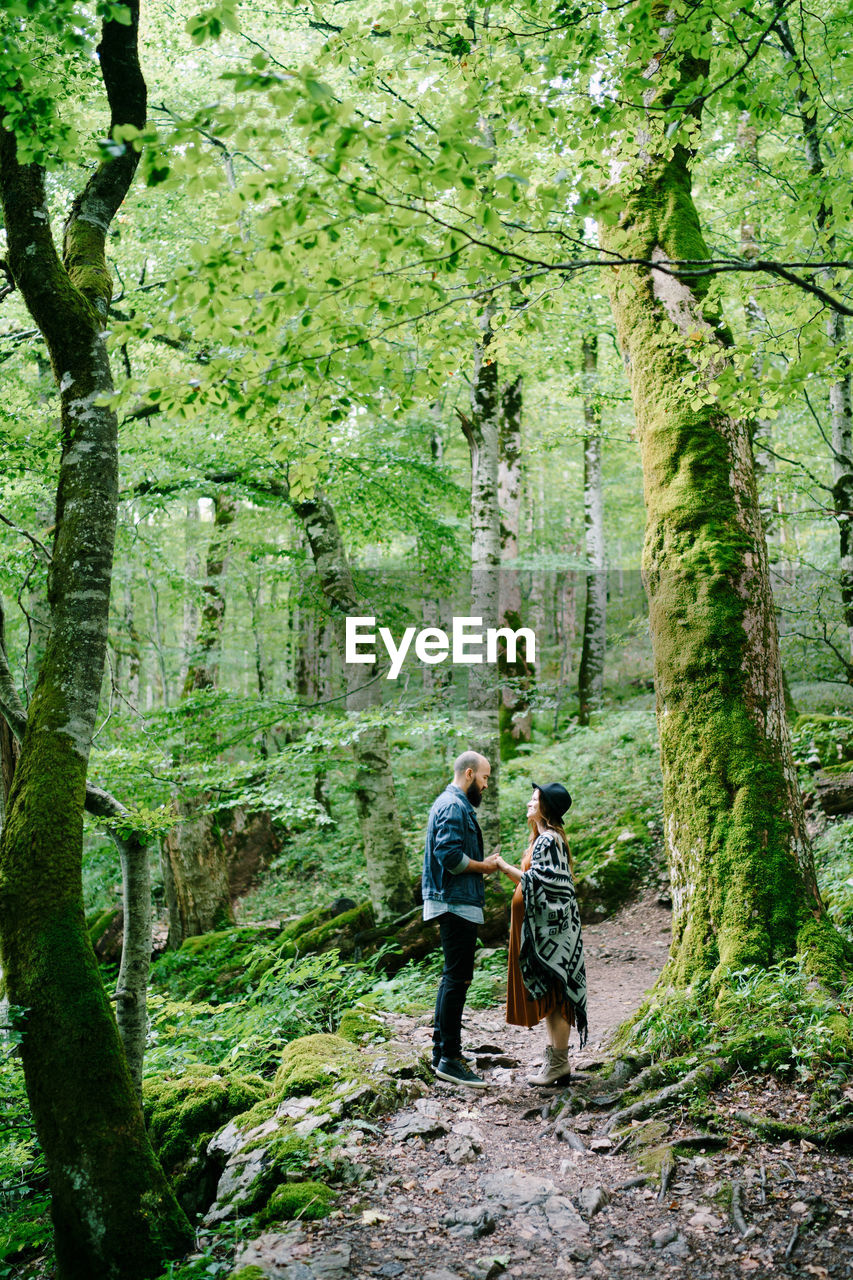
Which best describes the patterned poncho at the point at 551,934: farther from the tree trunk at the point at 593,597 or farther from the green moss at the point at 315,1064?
the tree trunk at the point at 593,597

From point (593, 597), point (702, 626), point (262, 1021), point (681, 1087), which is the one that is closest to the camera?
point (681, 1087)

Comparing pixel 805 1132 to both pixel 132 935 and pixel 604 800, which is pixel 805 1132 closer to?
pixel 132 935

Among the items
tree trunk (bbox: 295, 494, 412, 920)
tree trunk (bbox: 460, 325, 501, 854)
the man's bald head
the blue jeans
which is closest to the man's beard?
the man's bald head

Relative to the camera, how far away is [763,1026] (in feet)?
12.9

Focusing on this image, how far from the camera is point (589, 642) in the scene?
57.4 ft

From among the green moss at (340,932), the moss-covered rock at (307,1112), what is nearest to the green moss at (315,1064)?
the moss-covered rock at (307,1112)

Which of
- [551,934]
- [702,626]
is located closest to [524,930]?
[551,934]

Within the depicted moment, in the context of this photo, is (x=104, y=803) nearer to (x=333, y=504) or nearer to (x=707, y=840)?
(x=707, y=840)

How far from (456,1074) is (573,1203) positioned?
1607 millimetres

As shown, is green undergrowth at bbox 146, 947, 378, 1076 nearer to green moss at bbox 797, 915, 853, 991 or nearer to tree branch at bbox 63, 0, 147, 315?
green moss at bbox 797, 915, 853, 991

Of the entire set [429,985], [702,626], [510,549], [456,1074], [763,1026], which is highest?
[510,549]

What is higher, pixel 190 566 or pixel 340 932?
pixel 190 566

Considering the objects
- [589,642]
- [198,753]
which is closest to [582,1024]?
[198,753]

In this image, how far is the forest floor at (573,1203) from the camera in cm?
287
